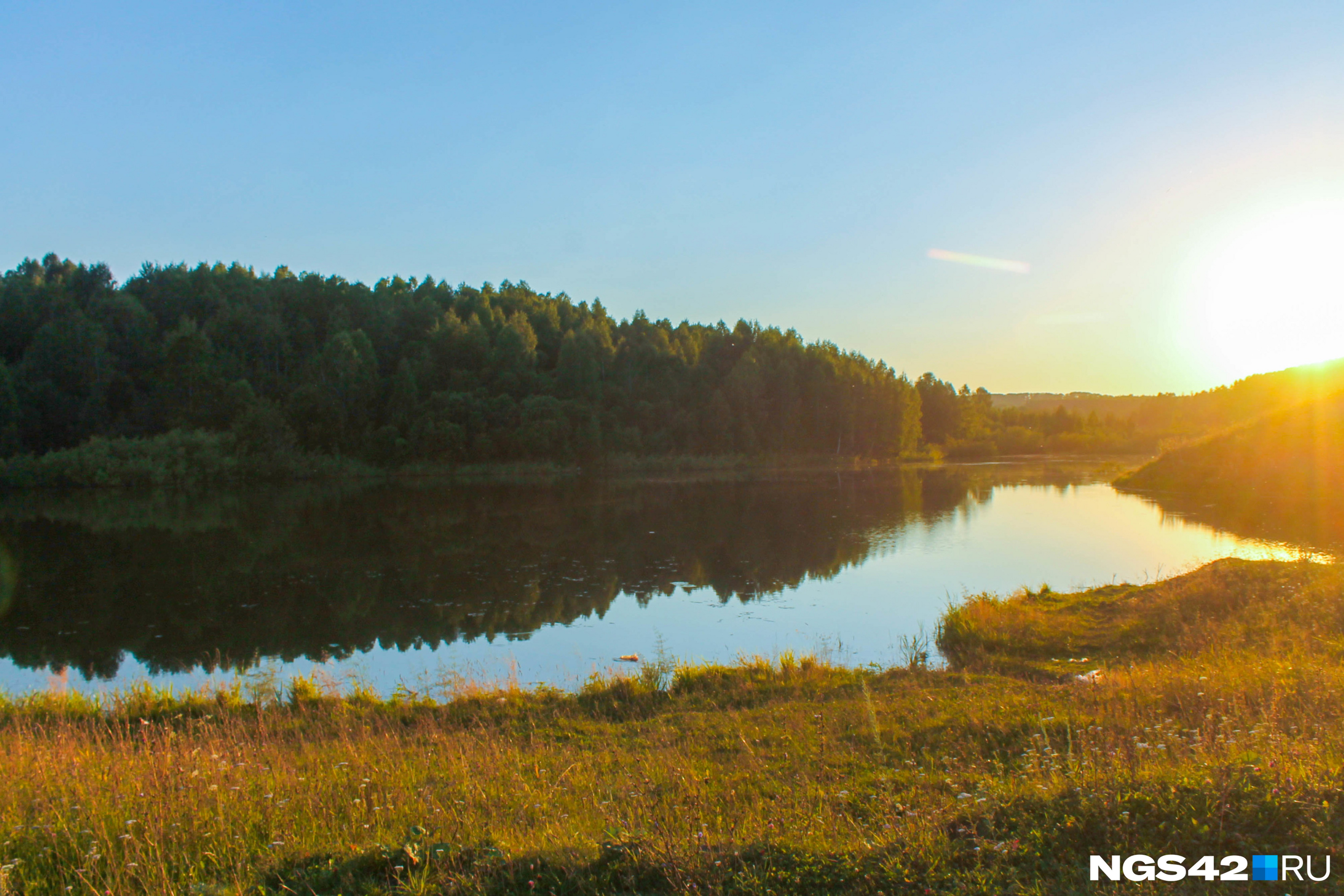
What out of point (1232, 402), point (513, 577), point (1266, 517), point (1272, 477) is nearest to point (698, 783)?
point (513, 577)

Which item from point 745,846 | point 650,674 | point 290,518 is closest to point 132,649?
point 650,674

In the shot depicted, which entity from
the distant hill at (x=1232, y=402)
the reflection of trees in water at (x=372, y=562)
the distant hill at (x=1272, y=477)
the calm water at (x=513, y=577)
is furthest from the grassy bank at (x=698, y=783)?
the distant hill at (x=1232, y=402)

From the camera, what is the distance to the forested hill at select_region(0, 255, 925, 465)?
6800 cm

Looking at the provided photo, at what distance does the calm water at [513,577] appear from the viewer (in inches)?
607

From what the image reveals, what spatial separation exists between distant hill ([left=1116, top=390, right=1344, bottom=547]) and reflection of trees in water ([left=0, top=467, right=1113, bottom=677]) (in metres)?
11.5

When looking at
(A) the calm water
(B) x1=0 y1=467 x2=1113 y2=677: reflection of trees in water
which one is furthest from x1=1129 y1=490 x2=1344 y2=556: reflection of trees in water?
(B) x1=0 y1=467 x2=1113 y2=677: reflection of trees in water

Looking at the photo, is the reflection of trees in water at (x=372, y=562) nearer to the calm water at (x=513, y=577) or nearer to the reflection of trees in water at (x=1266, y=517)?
the calm water at (x=513, y=577)

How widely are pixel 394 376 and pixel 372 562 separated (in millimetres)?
53268

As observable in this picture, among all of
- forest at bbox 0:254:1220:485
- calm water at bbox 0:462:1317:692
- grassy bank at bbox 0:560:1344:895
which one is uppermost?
forest at bbox 0:254:1220:485

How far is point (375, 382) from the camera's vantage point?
2921 inches

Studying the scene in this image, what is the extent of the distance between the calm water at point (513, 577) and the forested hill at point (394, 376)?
83.6 ft

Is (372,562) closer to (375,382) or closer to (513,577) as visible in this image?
(513,577)

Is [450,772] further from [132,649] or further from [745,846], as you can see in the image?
[132,649]

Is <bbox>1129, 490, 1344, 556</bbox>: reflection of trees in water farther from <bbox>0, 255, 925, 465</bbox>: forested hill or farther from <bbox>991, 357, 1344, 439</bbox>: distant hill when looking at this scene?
<bbox>0, 255, 925, 465</bbox>: forested hill
